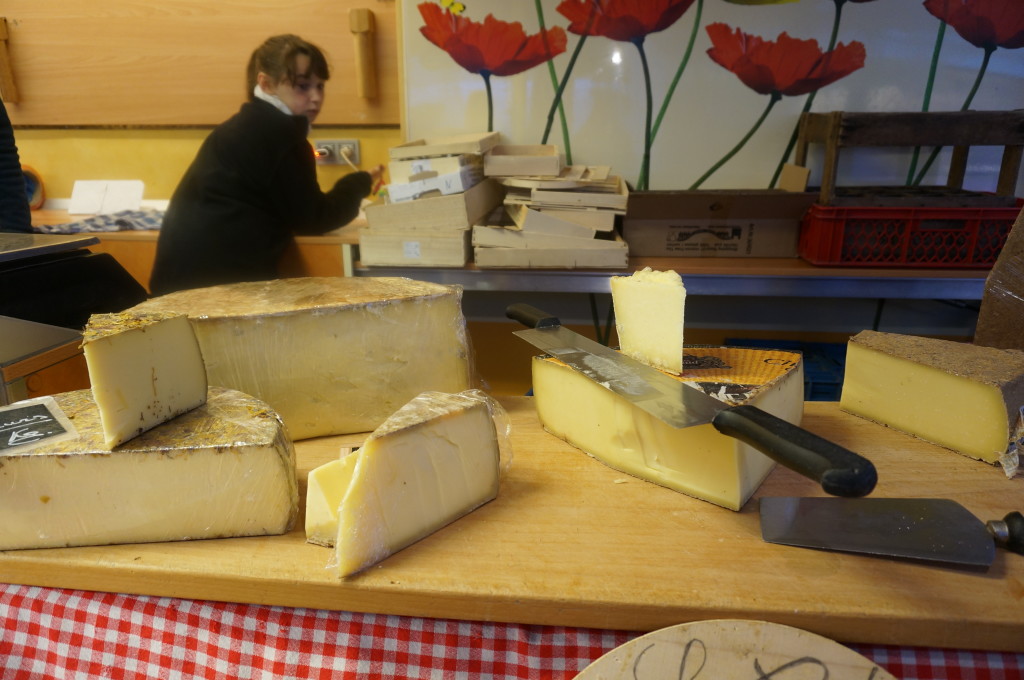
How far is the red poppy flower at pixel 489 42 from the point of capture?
230 cm

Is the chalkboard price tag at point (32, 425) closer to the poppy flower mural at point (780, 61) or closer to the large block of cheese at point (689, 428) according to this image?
the large block of cheese at point (689, 428)

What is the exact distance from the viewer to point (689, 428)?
78 cm

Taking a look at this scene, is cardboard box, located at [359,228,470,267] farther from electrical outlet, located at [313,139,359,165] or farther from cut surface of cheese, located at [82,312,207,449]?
cut surface of cheese, located at [82,312,207,449]

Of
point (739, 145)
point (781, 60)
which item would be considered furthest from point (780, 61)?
point (739, 145)

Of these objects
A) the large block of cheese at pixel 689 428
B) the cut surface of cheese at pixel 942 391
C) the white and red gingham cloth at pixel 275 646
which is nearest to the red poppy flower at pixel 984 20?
the cut surface of cheese at pixel 942 391

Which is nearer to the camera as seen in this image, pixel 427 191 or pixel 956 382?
pixel 956 382

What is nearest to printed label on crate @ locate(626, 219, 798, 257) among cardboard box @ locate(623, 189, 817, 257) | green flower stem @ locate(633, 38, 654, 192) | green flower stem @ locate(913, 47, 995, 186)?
cardboard box @ locate(623, 189, 817, 257)

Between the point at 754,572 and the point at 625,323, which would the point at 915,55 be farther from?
the point at 754,572

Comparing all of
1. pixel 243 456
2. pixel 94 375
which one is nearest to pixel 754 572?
pixel 243 456

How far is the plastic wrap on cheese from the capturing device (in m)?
0.67

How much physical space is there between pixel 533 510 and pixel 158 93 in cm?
292

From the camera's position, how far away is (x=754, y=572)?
2.16ft

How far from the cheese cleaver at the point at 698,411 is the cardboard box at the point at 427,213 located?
0.89 meters

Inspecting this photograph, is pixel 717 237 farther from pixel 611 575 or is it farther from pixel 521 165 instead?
pixel 611 575
